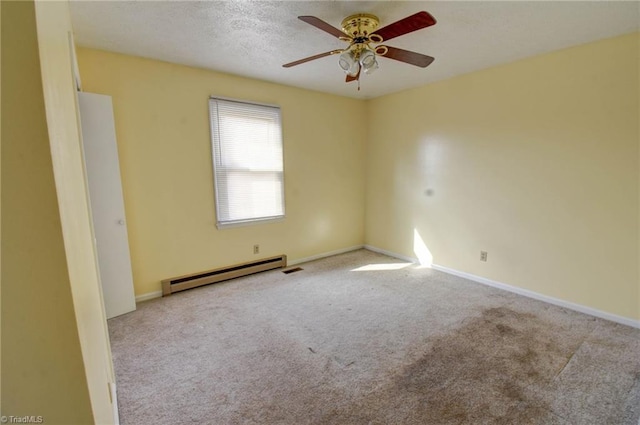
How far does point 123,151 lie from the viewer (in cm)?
278

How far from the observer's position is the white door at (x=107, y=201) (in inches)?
94.4

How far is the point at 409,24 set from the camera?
1684 mm

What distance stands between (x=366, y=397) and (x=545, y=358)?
55.2 inches

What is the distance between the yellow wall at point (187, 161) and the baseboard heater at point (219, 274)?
3.2 inches

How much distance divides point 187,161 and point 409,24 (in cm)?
255

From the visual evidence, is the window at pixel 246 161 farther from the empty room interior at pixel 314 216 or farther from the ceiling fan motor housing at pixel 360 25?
the ceiling fan motor housing at pixel 360 25

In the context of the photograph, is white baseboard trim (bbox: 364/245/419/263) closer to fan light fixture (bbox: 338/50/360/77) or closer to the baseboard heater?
the baseboard heater

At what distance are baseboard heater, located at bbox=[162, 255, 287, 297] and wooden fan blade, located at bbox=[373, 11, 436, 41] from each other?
9.67ft

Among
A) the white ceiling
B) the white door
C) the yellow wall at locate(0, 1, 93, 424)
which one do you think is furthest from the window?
the yellow wall at locate(0, 1, 93, 424)

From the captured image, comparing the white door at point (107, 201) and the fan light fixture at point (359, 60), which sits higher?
the fan light fixture at point (359, 60)

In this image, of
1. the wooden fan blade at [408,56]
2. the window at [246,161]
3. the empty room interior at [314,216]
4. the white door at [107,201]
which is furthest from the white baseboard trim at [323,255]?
the wooden fan blade at [408,56]

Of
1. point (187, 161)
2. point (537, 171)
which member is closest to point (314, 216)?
point (187, 161)

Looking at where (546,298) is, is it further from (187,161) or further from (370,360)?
(187,161)

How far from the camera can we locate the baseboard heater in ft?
10.3
